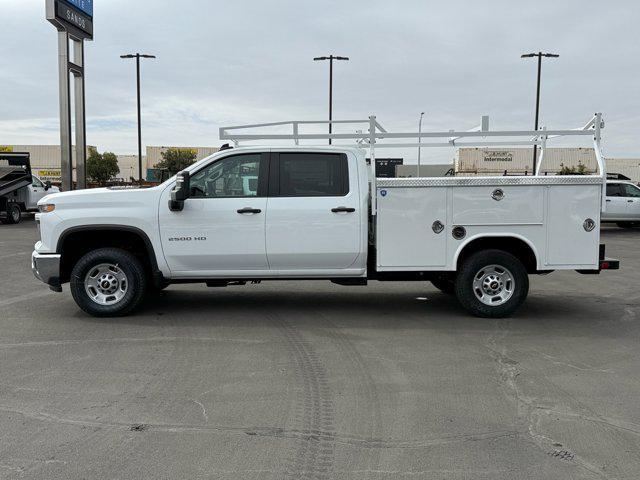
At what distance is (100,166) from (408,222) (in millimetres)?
71275

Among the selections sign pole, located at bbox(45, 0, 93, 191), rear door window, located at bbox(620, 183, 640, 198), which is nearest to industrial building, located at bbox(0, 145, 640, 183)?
rear door window, located at bbox(620, 183, 640, 198)

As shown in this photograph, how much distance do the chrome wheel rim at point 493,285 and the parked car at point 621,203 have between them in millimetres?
15278

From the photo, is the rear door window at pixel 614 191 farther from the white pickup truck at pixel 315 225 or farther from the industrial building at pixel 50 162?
the industrial building at pixel 50 162

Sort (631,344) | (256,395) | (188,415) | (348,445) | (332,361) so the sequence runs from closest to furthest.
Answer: (348,445) < (188,415) < (256,395) < (332,361) < (631,344)

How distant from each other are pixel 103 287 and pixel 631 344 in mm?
5980

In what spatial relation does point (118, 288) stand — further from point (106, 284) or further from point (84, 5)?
point (84, 5)

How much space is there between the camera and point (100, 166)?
7256 centimetres

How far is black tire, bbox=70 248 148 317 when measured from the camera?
7242 millimetres

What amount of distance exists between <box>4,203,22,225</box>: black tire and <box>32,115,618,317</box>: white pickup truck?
17654 mm

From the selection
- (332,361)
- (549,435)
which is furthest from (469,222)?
(549,435)

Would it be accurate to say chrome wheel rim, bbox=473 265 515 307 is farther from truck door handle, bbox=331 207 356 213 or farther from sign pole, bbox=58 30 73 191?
sign pole, bbox=58 30 73 191

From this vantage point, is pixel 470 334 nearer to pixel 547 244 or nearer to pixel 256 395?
pixel 547 244

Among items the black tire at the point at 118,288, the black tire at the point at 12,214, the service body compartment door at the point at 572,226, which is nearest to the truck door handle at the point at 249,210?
the black tire at the point at 118,288

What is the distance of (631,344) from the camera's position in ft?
21.0
